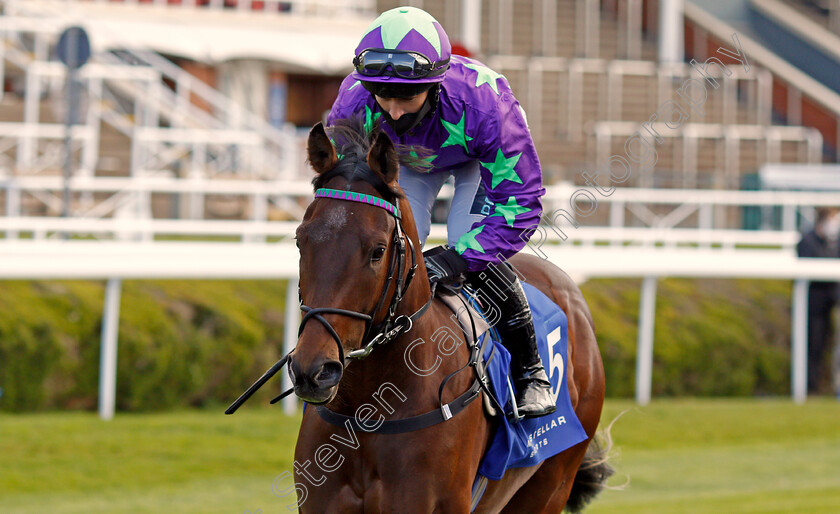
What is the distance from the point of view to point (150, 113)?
12.8m

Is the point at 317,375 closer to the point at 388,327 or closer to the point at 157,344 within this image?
the point at 388,327

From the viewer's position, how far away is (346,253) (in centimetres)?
256

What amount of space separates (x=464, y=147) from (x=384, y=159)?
2.00 feet

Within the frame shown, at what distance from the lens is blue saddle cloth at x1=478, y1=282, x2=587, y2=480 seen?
128 inches

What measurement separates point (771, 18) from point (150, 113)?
46.9 feet

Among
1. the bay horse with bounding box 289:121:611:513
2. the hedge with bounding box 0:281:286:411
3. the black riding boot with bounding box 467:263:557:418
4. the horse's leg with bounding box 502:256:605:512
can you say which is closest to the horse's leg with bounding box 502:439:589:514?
the horse's leg with bounding box 502:256:605:512

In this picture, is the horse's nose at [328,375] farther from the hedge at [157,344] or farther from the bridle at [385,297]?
the hedge at [157,344]

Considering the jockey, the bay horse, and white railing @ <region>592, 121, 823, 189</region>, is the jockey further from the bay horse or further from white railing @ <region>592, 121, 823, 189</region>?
white railing @ <region>592, 121, 823, 189</region>

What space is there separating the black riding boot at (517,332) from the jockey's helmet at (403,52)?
0.67 metres

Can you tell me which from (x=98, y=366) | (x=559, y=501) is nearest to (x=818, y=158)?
(x=98, y=366)

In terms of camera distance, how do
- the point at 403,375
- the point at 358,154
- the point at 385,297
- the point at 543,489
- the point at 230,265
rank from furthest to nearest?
the point at 230,265 → the point at 543,489 → the point at 403,375 → the point at 358,154 → the point at 385,297

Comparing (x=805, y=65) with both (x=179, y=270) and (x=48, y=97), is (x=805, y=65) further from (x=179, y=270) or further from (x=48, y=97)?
(x=179, y=270)

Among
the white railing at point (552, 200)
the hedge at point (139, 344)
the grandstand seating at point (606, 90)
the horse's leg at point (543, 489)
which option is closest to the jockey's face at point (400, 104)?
the horse's leg at point (543, 489)

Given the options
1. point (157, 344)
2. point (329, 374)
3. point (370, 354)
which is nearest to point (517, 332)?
point (370, 354)
